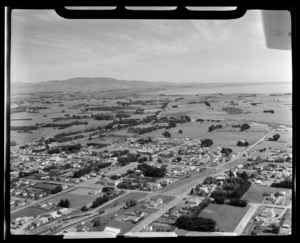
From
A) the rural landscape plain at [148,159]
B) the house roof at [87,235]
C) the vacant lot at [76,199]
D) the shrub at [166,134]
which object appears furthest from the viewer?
the shrub at [166,134]

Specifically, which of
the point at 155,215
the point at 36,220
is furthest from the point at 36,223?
the point at 155,215

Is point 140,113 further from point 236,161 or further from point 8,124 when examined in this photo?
point 8,124

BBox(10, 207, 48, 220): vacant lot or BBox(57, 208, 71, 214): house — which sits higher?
BBox(10, 207, 48, 220): vacant lot

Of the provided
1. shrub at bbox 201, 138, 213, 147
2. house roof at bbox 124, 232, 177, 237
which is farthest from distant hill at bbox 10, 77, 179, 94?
house roof at bbox 124, 232, 177, 237

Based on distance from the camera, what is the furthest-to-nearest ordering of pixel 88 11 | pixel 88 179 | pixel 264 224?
1. pixel 88 179
2. pixel 264 224
3. pixel 88 11

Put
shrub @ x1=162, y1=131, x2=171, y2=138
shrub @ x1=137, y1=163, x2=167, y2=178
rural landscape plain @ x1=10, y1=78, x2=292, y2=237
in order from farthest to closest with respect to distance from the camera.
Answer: shrub @ x1=162, y1=131, x2=171, y2=138 < shrub @ x1=137, y1=163, x2=167, y2=178 < rural landscape plain @ x1=10, y1=78, x2=292, y2=237

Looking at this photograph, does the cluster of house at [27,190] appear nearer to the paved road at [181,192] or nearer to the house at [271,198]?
the paved road at [181,192]

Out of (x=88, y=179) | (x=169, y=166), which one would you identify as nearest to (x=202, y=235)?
(x=169, y=166)

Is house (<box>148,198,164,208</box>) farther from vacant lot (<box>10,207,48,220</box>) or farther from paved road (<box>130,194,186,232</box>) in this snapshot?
vacant lot (<box>10,207,48,220</box>)

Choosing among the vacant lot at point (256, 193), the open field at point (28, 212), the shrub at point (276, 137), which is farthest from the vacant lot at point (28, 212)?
the shrub at point (276, 137)
